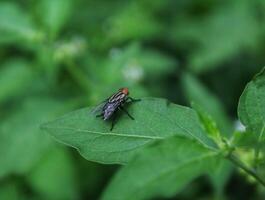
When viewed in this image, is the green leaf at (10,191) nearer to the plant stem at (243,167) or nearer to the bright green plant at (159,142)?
the bright green plant at (159,142)

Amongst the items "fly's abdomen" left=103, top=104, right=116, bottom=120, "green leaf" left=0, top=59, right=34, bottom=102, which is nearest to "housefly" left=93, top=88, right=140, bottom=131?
"fly's abdomen" left=103, top=104, right=116, bottom=120

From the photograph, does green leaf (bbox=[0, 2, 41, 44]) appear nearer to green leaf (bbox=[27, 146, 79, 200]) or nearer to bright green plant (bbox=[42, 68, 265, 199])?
green leaf (bbox=[27, 146, 79, 200])

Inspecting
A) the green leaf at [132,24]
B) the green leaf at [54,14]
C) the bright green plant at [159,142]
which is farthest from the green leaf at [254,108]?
the green leaf at [132,24]

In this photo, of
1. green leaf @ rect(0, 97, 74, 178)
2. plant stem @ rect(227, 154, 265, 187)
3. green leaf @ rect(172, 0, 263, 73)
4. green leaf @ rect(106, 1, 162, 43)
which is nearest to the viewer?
plant stem @ rect(227, 154, 265, 187)

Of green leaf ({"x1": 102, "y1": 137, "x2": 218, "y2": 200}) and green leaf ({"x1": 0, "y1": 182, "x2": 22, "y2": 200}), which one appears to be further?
green leaf ({"x1": 0, "y1": 182, "x2": 22, "y2": 200})

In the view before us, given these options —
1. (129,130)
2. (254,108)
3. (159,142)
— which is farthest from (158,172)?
(254,108)

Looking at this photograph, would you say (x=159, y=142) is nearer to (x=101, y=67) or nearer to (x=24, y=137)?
(x=24, y=137)

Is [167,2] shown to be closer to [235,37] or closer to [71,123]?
[235,37]

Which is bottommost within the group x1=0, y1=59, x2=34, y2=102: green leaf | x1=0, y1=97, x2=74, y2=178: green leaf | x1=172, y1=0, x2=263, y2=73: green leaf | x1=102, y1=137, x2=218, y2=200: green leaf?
x1=102, y1=137, x2=218, y2=200: green leaf
